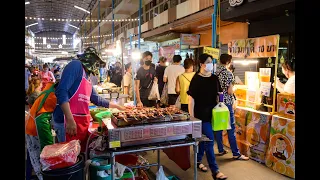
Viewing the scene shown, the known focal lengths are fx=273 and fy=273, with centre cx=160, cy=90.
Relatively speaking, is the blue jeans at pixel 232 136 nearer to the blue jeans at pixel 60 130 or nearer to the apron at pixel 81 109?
the apron at pixel 81 109

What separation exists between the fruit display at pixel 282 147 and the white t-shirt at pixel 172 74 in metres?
2.65

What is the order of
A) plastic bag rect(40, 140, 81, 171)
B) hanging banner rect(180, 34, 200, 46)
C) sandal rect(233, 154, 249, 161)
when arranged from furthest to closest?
hanging banner rect(180, 34, 200, 46) < sandal rect(233, 154, 249, 161) < plastic bag rect(40, 140, 81, 171)

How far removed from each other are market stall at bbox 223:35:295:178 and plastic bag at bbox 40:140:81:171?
3.76 meters

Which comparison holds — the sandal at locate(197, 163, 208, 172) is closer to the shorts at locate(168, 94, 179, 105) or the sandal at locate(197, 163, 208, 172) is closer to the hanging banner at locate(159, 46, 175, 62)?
the shorts at locate(168, 94, 179, 105)

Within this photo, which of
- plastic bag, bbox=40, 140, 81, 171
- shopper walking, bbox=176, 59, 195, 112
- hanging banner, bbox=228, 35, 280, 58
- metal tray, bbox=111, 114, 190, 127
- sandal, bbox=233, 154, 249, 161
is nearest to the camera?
plastic bag, bbox=40, 140, 81, 171

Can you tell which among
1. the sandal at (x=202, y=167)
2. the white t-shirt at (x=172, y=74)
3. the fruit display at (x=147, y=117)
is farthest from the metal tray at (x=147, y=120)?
the white t-shirt at (x=172, y=74)

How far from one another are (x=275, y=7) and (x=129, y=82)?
5806 mm

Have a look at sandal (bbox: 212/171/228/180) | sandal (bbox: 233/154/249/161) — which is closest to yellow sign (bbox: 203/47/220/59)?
sandal (bbox: 233/154/249/161)

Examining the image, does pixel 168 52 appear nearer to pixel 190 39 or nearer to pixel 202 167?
pixel 190 39

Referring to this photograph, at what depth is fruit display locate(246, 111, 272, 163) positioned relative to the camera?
5.53m

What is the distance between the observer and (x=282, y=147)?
5.04 meters

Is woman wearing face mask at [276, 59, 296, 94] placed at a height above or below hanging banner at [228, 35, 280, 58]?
below
